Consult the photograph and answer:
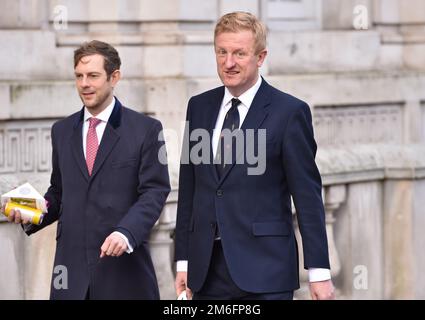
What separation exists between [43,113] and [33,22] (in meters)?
0.79

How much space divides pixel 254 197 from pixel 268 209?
0.08m

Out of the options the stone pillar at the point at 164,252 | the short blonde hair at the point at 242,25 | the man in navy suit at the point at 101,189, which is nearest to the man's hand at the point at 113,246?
the man in navy suit at the point at 101,189

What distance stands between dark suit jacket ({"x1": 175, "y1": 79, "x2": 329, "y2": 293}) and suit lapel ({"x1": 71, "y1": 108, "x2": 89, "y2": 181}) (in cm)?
61

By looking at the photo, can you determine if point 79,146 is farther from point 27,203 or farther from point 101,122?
point 27,203

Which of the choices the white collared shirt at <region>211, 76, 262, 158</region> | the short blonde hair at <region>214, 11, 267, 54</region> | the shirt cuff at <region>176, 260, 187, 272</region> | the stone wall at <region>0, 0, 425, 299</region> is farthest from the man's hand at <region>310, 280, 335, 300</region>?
the stone wall at <region>0, 0, 425, 299</region>

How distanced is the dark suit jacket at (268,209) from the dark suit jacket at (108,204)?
0.39 metres

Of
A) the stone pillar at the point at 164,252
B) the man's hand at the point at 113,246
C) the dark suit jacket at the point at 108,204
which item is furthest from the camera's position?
the stone pillar at the point at 164,252

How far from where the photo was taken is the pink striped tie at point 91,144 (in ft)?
25.1

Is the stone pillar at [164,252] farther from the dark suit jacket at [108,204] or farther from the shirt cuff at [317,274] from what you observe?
the shirt cuff at [317,274]

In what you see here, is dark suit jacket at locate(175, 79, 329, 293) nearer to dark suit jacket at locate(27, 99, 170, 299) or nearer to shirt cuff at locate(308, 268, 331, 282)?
shirt cuff at locate(308, 268, 331, 282)

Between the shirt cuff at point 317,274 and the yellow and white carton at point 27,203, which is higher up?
the yellow and white carton at point 27,203

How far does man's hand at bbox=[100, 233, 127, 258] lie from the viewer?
7.29 m

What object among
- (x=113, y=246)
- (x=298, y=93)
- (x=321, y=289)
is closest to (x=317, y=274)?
(x=321, y=289)
